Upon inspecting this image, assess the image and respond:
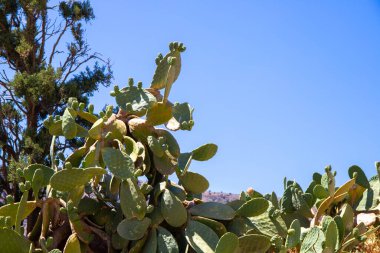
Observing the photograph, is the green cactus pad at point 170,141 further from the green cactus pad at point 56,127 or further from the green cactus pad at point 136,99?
the green cactus pad at point 56,127

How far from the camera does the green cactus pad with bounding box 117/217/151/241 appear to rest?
1.00 meters

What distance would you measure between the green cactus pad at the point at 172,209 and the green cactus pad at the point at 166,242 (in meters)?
0.02

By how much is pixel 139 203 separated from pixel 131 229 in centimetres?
5

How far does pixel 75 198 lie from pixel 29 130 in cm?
886

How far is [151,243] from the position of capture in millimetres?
1036

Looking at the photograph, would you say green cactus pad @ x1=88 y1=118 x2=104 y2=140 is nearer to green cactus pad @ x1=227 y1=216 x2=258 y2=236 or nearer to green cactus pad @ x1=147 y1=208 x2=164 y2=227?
green cactus pad @ x1=147 y1=208 x2=164 y2=227

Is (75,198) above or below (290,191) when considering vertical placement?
below

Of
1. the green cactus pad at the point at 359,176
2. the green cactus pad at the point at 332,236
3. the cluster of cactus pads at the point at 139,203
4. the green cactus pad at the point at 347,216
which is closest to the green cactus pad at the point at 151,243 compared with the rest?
the cluster of cactus pads at the point at 139,203

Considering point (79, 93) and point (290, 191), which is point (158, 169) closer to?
point (290, 191)

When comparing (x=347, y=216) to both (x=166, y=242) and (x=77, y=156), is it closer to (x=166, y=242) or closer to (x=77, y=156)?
(x=166, y=242)

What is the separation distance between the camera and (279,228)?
3.79 feet

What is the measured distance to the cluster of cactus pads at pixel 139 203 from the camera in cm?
101

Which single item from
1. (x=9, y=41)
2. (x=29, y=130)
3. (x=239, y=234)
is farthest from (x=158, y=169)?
(x=9, y=41)

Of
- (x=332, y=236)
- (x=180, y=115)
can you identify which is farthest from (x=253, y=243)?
(x=180, y=115)
